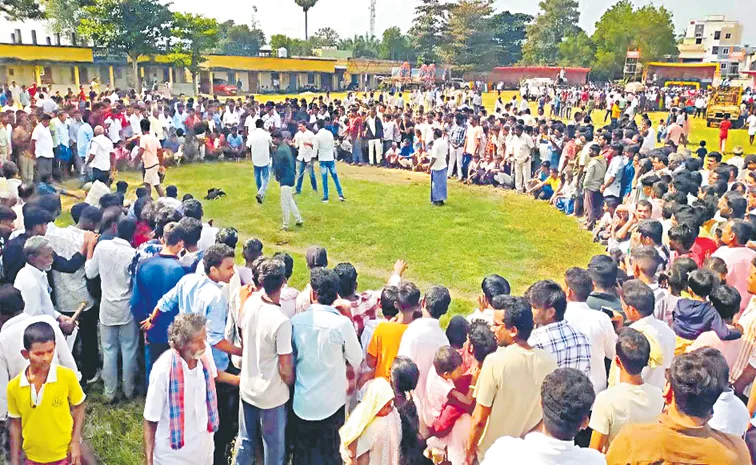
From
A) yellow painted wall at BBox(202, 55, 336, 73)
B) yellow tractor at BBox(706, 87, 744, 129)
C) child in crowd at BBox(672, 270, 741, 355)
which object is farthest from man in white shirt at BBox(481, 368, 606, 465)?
yellow painted wall at BBox(202, 55, 336, 73)

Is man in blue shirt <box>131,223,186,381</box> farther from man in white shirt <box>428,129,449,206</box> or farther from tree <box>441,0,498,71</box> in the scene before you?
tree <box>441,0,498,71</box>

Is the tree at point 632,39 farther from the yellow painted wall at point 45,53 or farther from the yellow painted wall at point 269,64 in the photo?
the yellow painted wall at point 45,53

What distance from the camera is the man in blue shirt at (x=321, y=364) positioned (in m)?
3.65

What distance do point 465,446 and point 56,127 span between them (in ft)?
40.1

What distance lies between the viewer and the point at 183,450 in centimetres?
337

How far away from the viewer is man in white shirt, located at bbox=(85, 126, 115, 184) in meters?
11.0

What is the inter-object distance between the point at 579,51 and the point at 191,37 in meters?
49.0

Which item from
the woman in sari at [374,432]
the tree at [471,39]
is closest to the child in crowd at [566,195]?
the woman in sari at [374,432]

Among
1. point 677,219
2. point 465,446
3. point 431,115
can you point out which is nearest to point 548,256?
point 677,219

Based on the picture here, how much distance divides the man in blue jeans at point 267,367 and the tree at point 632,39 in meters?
71.0

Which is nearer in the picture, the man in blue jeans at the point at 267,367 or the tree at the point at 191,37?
the man in blue jeans at the point at 267,367

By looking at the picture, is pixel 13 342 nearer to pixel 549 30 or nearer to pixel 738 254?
pixel 738 254

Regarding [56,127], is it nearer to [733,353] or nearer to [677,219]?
[677,219]

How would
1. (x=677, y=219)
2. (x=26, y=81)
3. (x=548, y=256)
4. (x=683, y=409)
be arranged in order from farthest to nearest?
(x=26, y=81)
(x=548, y=256)
(x=677, y=219)
(x=683, y=409)
